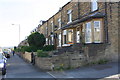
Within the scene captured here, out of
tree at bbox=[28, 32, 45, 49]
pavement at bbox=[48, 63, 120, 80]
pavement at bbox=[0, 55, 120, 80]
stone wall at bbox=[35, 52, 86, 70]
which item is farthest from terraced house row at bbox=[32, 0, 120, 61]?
tree at bbox=[28, 32, 45, 49]

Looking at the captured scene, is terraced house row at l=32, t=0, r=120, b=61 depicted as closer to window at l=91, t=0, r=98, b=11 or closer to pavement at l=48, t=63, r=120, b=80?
window at l=91, t=0, r=98, b=11

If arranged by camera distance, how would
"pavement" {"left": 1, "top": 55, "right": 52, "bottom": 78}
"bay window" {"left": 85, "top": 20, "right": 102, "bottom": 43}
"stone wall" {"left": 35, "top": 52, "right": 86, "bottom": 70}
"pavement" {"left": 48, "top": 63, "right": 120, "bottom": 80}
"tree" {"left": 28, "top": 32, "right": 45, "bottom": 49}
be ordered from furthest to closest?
"tree" {"left": 28, "top": 32, "right": 45, "bottom": 49} → "bay window" {"left": 85, "top": 20, "right": 102, "bottom": 43} → "stone wall" {"left": 35, "top": 52, "right": 86, "bottom": 70} → "pavement" {"left": 1, "top": 55, "right": 52, "bottom": 78} → "pavement" {"left": 48, "top": 63, "right": 120, "bottom": 80}

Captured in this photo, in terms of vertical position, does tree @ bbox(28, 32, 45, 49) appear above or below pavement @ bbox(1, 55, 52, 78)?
above

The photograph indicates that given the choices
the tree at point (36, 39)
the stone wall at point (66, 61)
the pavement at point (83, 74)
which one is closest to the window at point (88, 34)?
the stone wall at point (66, 61)

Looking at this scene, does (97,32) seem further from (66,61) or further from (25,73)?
(25,73)

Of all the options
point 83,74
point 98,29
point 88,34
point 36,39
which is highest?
point 98,29

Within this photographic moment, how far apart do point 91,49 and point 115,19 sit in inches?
134

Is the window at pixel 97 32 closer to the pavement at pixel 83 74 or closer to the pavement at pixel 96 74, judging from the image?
the pavement at pixel 83 74

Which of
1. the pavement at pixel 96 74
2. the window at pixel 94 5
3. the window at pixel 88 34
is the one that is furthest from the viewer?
the window at pixel 94 5

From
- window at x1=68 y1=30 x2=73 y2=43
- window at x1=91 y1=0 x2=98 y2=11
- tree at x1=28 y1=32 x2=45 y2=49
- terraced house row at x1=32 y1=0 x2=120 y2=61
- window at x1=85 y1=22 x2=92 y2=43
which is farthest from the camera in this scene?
tree at x1=28 y1=32 x2=45 y2=49

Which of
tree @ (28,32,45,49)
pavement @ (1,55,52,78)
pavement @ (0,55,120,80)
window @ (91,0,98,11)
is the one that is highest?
window @ (91,0,98,11)

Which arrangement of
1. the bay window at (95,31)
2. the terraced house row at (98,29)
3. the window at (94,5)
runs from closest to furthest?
the terraced house row at (98,29) < the bay window at (95,31) < the window at (94,5)

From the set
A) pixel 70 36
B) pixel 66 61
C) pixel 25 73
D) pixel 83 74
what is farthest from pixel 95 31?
pixel 70 36

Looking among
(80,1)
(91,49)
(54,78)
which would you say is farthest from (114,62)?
(80,1)
